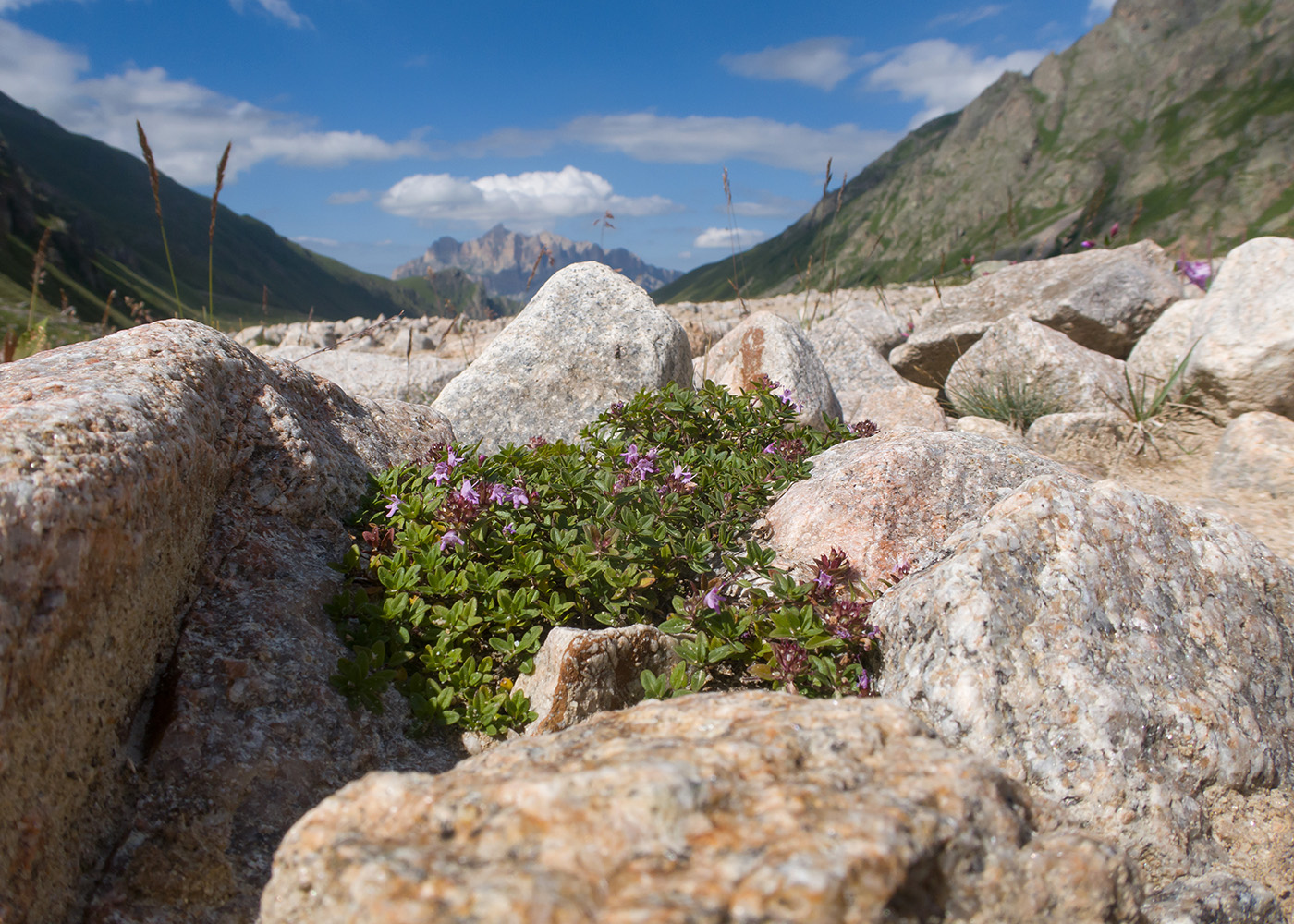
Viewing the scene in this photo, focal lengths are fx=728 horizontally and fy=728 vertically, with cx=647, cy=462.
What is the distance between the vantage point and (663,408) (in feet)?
20.7

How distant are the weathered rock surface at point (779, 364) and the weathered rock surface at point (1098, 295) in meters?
4.65

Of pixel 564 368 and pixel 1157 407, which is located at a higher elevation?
pixel 564 368

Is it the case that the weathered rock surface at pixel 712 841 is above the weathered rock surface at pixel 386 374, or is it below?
below

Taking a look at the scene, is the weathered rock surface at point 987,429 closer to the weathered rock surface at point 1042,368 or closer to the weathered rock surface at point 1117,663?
the weathered rock surface at point 1042,368

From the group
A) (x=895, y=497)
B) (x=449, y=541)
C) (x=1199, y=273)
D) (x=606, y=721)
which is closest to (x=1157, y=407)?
(x=1199, y=273)

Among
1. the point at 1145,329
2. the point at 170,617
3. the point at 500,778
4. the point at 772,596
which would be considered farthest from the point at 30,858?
the point at 1145,329

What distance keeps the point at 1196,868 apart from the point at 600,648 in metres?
2.66

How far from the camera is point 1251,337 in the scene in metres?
7.79

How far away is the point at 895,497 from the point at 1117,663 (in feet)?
6.08

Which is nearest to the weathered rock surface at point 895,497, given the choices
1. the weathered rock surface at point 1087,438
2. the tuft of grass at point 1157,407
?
the weathered rock surface at point 1087,438

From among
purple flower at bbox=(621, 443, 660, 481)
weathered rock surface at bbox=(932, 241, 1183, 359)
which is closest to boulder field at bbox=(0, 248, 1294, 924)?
purple flower at bbox=(621, 443, 660, 481)

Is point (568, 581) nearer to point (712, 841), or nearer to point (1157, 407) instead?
point (712, 841)

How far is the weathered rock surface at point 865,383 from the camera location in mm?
8023

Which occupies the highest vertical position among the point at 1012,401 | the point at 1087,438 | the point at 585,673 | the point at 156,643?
the point at 1012,401
